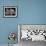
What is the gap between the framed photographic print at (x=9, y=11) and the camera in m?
4.10

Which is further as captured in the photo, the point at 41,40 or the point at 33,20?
the point at 33,20

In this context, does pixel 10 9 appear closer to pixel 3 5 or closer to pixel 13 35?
pixel 3 5

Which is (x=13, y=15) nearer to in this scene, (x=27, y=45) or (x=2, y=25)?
(x=2, y=25)

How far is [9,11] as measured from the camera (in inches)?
162

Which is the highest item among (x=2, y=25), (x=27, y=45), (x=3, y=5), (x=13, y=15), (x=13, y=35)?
(x=3, y=5)

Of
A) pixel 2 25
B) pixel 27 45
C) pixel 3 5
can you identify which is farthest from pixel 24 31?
pixel 3 5

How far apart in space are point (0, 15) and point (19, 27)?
683 mm

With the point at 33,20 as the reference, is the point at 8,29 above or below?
below

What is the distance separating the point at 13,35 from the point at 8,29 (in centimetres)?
26

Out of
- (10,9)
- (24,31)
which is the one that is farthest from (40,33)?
(10,9)

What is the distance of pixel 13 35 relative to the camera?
3.99 m

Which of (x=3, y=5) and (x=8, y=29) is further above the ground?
(x=3, y=5)

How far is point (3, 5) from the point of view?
4117mm

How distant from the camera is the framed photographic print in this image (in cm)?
410
